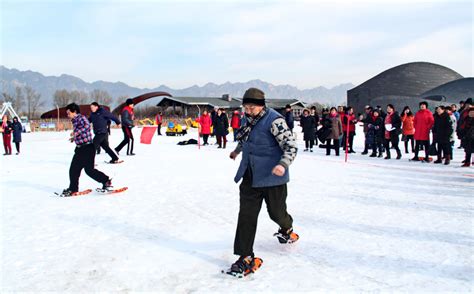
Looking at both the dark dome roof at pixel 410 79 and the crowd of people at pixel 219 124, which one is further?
the dark dome roof at pixel 410 79

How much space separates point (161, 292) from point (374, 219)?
9.39 feet

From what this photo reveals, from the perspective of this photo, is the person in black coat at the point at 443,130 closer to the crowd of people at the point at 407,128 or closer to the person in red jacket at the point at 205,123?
the crowd of people at the point at 407,128

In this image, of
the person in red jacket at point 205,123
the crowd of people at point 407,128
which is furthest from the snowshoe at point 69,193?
the person in red jacket at point 205,123

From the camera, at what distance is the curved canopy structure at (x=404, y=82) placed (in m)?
67.9

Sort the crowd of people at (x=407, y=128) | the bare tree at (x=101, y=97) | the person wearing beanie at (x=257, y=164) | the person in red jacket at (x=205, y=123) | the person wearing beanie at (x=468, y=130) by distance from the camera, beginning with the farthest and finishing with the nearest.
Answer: the bare tree at (x=101, y=97)
the person in red jacket at (x=205, y=123)
the crowd of people at (x=407, y=128)
the person wearing beanie at (x=468, y=130)
the person wearing beanie at (x=257, y=164)

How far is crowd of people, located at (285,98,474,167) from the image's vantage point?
8884mm

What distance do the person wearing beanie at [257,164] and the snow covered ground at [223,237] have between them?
0.28 meters

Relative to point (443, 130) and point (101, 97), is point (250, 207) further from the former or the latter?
point (101, 97)

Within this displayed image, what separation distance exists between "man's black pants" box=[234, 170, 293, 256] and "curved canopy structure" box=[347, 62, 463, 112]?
6969 cm

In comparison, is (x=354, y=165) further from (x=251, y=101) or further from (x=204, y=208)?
(x=251, y=101)

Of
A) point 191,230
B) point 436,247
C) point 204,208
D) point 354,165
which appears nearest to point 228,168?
point 354,165

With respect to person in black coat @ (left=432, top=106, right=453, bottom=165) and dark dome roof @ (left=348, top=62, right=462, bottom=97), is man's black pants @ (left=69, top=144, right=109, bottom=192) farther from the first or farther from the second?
dark dome roof @ (left=348, top=62, right=462, bottom=97)

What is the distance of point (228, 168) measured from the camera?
8867mm

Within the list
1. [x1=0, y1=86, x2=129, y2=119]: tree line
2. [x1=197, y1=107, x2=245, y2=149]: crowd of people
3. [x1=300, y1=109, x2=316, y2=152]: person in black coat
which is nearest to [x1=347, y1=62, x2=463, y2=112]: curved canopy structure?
[x1=0, y1=86, x2=129, y2=119]: tree line
